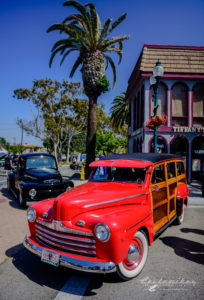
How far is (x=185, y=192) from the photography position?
19.9 ft

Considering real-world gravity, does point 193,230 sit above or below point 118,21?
below

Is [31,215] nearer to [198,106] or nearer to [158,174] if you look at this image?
[158,174]

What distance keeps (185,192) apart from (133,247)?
322 cm

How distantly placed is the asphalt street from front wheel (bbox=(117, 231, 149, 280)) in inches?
5.9

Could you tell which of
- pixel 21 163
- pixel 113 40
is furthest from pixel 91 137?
pixel 21 163

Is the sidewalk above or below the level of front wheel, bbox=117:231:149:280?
below

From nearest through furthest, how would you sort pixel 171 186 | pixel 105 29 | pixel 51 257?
pixel 51 257 → pixel 171 186 → pixel 105 29

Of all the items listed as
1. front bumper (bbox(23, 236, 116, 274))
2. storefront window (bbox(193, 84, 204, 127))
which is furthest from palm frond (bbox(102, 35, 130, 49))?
front bumper (bbox(23, 236, 116, 274))

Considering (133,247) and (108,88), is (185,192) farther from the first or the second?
A: (108,88)

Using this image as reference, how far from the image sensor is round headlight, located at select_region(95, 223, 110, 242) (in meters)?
2.94

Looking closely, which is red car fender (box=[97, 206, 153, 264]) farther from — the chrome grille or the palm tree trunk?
the palm tree trunk

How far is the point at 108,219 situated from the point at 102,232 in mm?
184

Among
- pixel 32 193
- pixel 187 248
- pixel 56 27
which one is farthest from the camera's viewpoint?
pixel 56 27

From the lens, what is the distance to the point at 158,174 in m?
4.66
